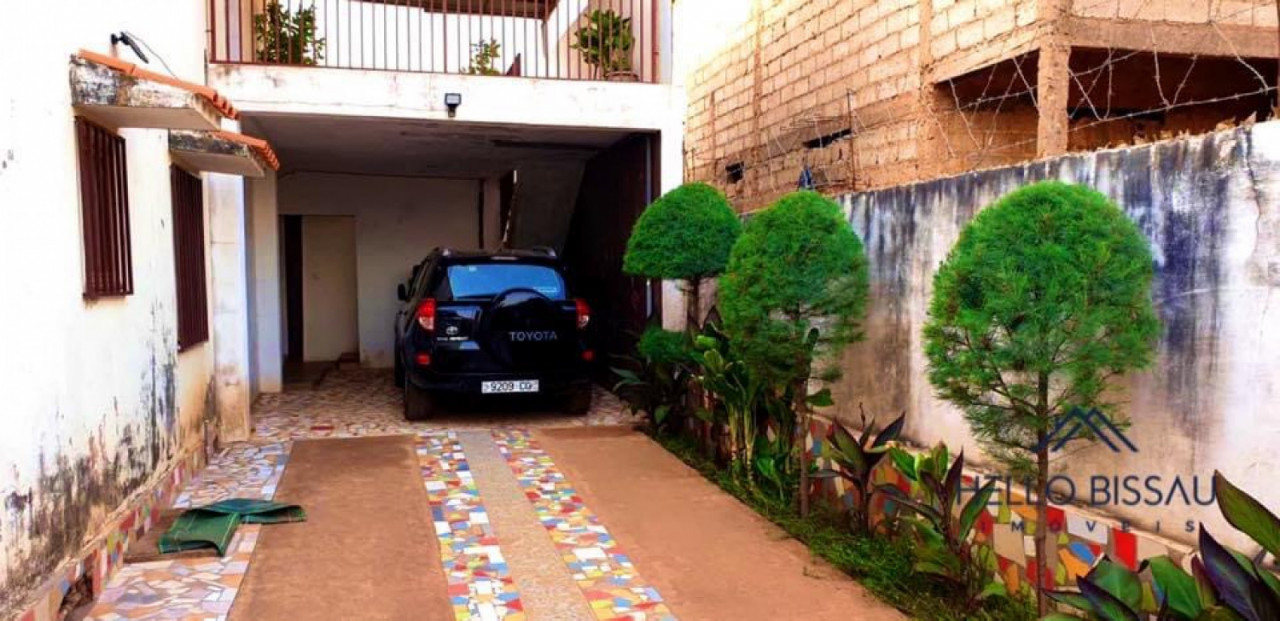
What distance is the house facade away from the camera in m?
3.30

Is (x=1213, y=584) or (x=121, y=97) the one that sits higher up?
(x=121, y=97)

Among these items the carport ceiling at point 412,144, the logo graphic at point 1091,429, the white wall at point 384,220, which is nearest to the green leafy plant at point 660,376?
the carport ceiling at point 412,144

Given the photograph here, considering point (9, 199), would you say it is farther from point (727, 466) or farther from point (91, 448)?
point (727, 466)

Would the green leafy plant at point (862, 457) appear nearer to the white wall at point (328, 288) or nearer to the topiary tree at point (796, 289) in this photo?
the topiary tree at point (796, 289)

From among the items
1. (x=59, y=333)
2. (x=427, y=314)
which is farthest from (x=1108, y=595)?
(x=427, y=314)

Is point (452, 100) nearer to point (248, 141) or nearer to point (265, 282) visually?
point (248, 141)

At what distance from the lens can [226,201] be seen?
702 cm

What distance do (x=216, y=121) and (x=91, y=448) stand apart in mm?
1737

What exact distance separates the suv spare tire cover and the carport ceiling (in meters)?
1.82

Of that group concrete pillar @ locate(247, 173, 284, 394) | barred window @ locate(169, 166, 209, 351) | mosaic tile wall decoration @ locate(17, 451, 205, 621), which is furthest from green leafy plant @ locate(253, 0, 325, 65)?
mosaic tile wall decoration @ locate(17, 451, 205, 621)

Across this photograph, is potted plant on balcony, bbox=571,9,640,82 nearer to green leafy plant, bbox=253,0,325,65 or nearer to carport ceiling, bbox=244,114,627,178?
carport ceiling, bbox=244,114,627,178

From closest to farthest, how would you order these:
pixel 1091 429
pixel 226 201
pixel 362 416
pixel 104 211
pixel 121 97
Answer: pixel 1091 429 → pixel 121 97 → pixel 104 211 → pixel 226 201 → pixel 362 416

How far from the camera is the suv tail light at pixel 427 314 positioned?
24.4 feet

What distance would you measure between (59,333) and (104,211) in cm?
99
